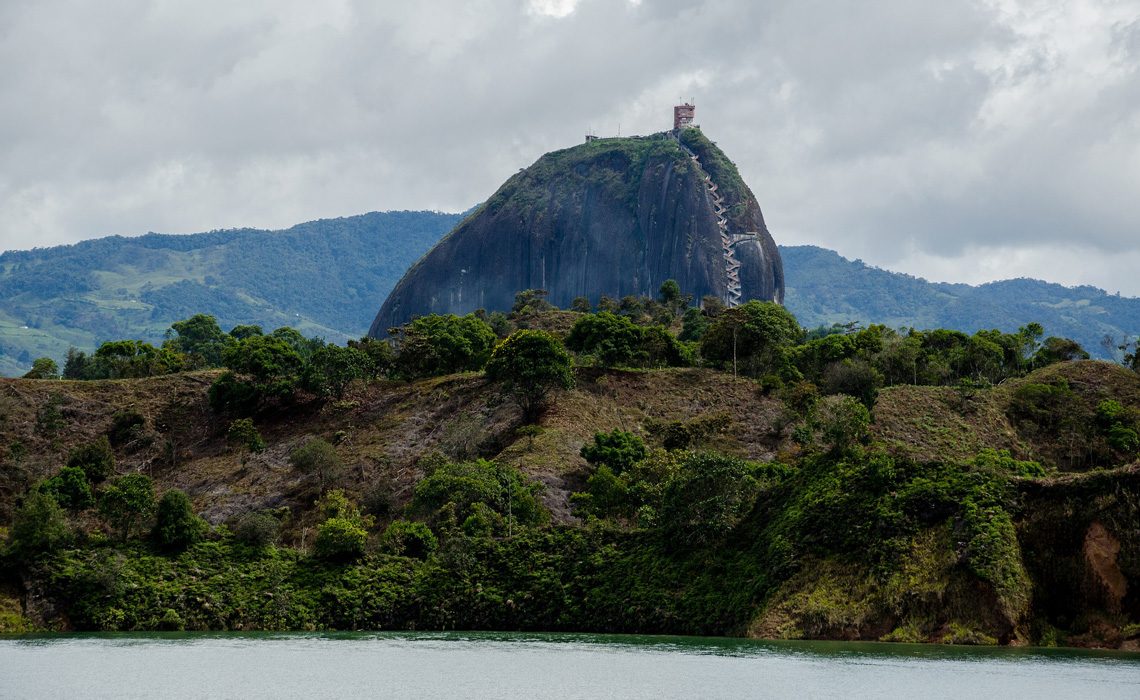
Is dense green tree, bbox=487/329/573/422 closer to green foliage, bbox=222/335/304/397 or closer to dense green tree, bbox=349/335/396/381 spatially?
dense green tree, bbox=349/335/396/381

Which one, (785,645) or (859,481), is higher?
(859,481)

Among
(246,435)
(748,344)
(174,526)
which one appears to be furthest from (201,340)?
(174,526)

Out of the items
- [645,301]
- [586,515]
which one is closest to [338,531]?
[586,515]

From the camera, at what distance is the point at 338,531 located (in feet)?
274

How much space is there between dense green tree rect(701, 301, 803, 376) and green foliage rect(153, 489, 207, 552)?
2251 inches

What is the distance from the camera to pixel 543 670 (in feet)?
183

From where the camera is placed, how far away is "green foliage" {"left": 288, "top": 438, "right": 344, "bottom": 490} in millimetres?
105125

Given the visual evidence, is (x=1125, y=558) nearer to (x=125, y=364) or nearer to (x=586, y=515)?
(x=586, y=515)

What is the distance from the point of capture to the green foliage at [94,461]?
354ft

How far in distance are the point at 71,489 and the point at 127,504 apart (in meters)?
13.4

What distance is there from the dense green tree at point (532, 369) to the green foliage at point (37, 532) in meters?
43.4

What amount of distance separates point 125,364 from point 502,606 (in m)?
71.9

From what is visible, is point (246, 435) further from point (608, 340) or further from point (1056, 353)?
point (1056, 353)

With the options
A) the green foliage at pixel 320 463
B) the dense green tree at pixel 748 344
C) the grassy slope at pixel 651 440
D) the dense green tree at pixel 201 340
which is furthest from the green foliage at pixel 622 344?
the dense green tree at pixel 201 340
